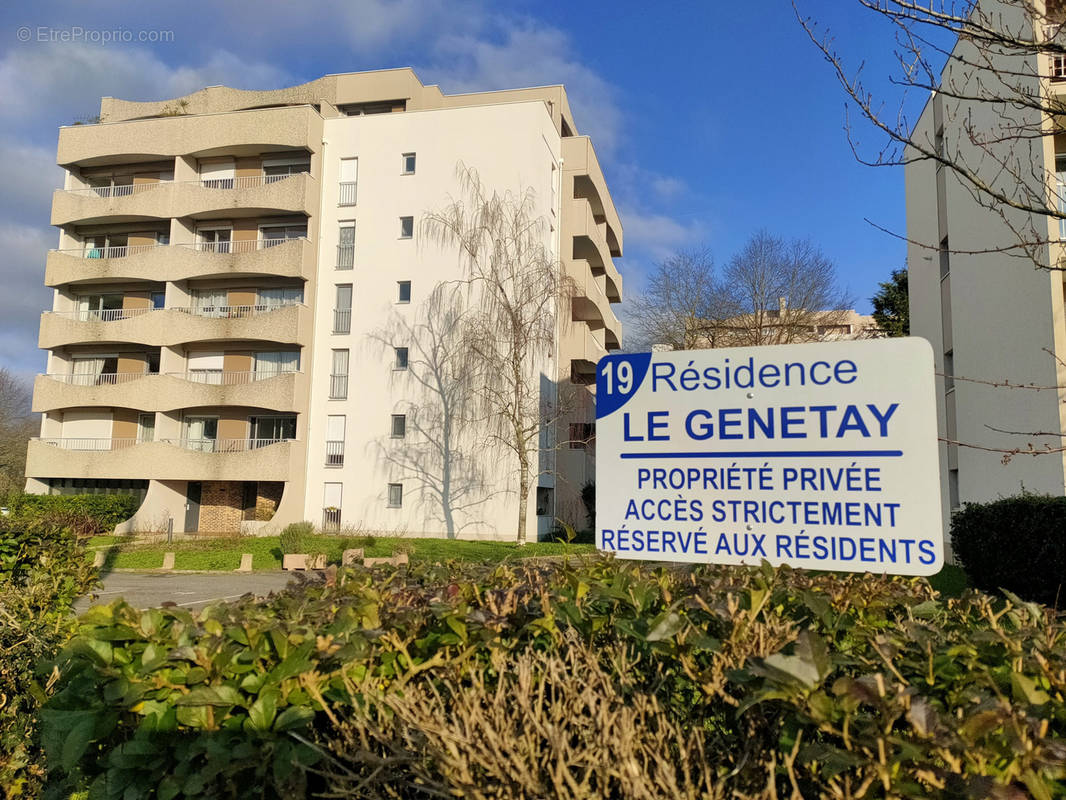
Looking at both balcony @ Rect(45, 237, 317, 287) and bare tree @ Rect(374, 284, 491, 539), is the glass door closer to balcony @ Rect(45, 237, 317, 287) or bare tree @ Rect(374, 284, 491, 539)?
balcony @ Rect(45, 237, 317, 287)

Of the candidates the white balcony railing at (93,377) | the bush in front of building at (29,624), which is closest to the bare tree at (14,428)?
the white balcony railing at (93,377)

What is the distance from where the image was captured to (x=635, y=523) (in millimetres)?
3318

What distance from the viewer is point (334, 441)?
27.7 metres

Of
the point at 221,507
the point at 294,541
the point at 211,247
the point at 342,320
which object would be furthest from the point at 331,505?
the point at 211,247

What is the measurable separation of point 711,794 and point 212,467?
2868cm

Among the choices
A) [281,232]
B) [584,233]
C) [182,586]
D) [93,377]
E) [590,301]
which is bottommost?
[182,586]

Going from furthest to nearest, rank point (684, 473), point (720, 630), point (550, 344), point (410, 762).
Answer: point (550, 344)
point (684, 473)
point (720, 630)
point (410, 762)

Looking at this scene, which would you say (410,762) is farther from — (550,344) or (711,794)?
(550,344)

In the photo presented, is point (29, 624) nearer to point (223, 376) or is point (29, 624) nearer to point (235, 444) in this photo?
point (235, 444)

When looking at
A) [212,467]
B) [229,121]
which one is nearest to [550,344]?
[212,467]

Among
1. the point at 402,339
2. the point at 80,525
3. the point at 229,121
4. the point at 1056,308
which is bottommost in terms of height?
the point at 80,525

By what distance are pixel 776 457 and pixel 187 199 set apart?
31341 mm

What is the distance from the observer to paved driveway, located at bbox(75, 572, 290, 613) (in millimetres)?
13812

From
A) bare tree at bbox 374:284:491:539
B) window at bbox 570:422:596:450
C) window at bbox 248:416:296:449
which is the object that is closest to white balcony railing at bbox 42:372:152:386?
window at bbox 248:416:296:449
